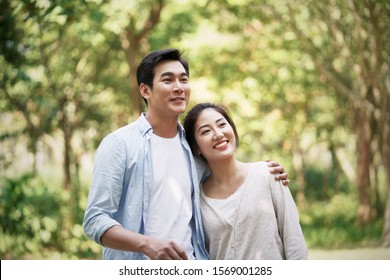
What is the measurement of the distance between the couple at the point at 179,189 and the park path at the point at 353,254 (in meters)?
4.08

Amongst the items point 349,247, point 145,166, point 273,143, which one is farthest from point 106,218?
point 273,143

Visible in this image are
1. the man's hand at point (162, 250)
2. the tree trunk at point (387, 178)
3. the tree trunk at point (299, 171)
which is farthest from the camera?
the tree trunk at point (299, 171)

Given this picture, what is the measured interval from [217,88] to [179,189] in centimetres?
650

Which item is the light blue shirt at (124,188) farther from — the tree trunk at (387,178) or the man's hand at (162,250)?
the tree trunk at (387,178)

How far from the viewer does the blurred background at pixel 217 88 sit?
256 inches

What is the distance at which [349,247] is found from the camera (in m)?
7.29

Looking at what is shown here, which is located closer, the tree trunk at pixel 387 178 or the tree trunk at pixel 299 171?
the tree trunk at pixel 387 178

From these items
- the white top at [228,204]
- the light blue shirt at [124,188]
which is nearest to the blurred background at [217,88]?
the light blue shirt at [124,188]

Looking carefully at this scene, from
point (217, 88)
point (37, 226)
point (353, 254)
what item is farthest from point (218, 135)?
point (217, 88)

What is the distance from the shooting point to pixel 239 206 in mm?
2316

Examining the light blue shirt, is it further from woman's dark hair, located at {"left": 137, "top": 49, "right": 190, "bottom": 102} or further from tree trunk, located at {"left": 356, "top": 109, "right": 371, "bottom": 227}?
tree trunk, located at {"left": 356, "top": 109, "right": 371, "bottom": 227}

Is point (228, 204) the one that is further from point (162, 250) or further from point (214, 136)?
point (162, 250)

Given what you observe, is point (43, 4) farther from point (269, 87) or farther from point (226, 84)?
point (269, 87)

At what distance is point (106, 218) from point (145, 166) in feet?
0.88
